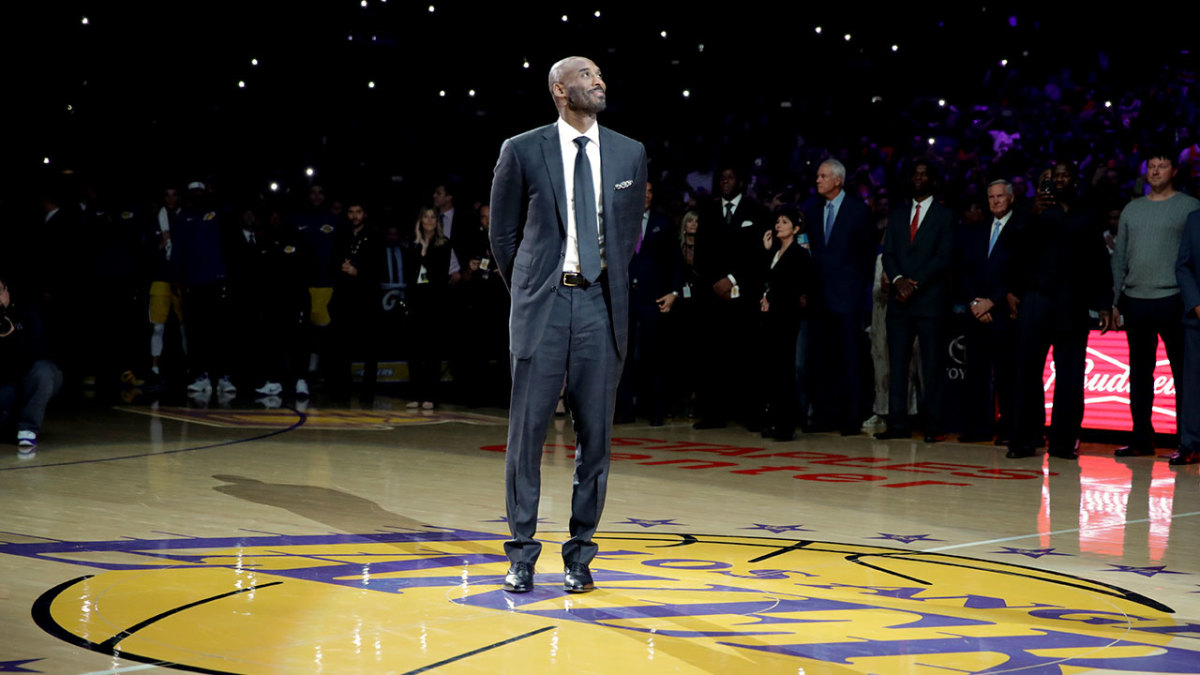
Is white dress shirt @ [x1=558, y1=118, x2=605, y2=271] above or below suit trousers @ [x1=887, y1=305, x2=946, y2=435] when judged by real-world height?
above

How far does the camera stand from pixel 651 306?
1064 centimetres

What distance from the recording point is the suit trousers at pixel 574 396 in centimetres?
432

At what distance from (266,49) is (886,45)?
7.39 meters

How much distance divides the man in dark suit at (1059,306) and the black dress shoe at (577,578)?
17.2 feet

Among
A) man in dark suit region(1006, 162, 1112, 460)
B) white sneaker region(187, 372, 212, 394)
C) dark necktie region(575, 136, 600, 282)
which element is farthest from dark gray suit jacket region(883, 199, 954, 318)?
white sneaker region(187, 372, 212, 394)

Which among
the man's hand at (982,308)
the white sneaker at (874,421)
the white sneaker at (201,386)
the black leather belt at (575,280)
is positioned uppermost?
the man's hand at (982,308)

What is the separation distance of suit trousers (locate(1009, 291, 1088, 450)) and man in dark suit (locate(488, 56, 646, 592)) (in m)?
5.14

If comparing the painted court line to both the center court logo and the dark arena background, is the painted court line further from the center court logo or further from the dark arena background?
the center court logo

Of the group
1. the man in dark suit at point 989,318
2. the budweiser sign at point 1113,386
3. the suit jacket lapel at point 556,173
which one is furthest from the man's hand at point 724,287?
the suit jacket lapel at point 556,173

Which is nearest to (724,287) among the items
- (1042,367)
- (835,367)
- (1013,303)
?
(835,367)

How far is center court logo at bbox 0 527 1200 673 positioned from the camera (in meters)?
3.33

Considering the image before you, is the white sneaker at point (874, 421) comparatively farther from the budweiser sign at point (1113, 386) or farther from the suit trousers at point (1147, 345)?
the suit trousers at point (1147, 345)

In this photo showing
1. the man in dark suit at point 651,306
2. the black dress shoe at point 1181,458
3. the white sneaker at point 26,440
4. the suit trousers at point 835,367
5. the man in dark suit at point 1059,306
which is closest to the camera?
the white sneaker at point 26,440

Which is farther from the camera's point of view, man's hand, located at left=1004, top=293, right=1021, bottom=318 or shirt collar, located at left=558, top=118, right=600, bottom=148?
man's hand, located at left=1004, top=293, right=1021, bottom=318
